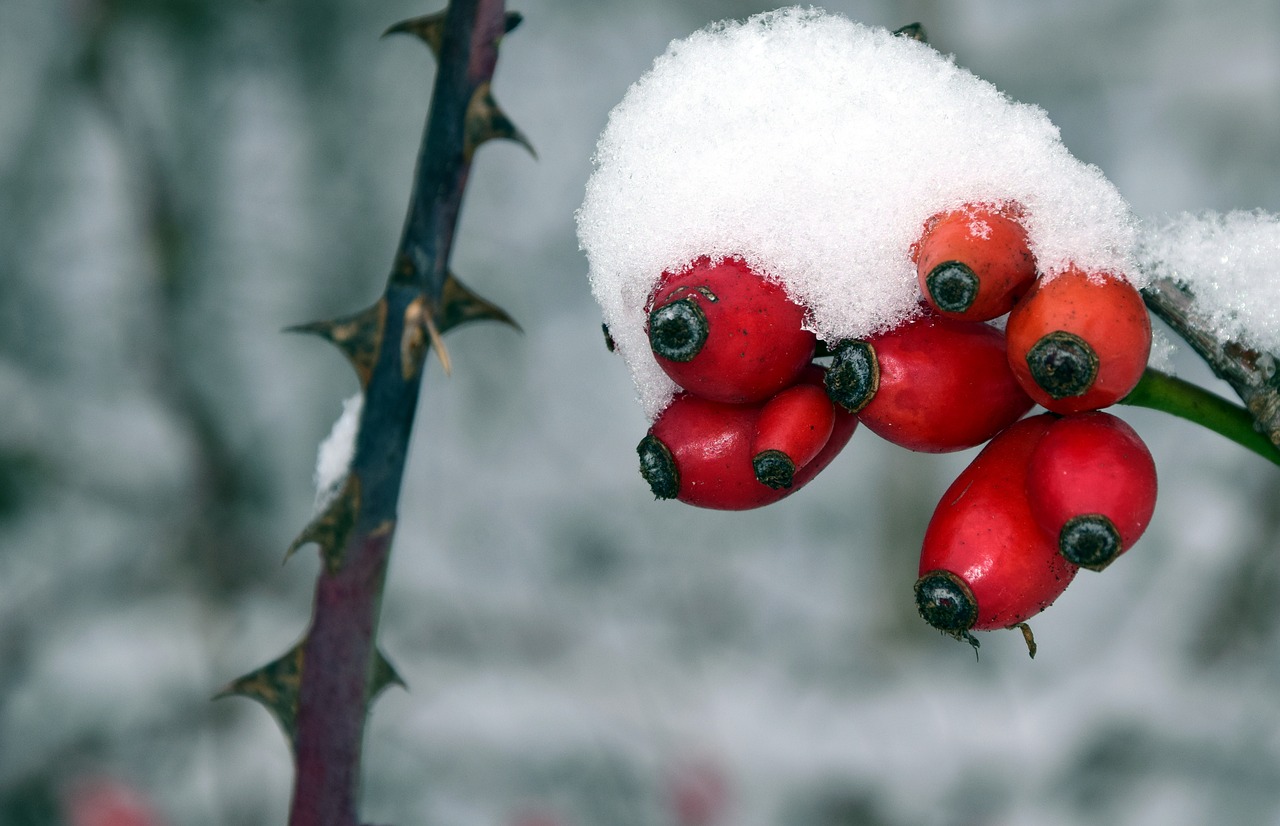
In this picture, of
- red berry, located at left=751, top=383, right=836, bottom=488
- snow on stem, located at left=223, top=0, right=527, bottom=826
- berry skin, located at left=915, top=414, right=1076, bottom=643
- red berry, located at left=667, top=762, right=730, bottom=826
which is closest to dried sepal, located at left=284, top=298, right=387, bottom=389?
snow on stem, located at left=223, top=0, right=527, bottom=826

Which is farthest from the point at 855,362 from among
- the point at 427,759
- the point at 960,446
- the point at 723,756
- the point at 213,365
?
the point at 213,365

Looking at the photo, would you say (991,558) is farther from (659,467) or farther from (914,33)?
(914,33)

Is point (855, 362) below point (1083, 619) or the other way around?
below

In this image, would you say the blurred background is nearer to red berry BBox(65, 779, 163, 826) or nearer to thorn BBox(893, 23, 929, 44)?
red berry BBox(65, 779, 163, 826)

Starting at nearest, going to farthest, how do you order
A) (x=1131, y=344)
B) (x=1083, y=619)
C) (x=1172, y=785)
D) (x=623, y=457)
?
(x=1131, y=344), (x=1172, y=785), (x=1083, y=619), (x=623, y=457)

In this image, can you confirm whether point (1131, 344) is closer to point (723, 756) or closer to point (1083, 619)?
point (723, 756)

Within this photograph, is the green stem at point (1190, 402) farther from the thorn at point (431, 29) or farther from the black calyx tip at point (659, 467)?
the thorn at point (431, 29)

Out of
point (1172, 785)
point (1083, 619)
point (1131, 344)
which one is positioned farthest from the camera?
point (1083, 619)

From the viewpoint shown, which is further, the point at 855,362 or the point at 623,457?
the point at 623,457
